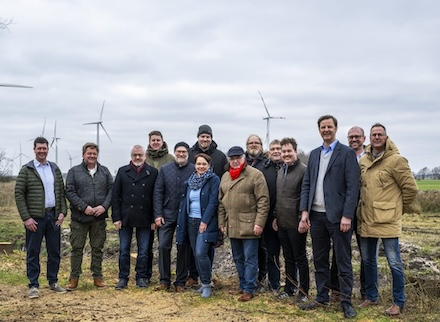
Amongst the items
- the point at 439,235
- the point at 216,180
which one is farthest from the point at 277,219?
the point at 439,235

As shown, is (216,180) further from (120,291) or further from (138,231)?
(120,291)

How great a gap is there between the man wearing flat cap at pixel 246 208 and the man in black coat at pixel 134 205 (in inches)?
49.4

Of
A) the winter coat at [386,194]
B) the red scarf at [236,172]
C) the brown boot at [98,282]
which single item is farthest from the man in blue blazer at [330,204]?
the brown boot at [98,282]

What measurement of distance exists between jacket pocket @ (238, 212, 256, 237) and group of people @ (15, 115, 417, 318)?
1 cm

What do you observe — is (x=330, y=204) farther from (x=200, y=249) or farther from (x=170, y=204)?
(x=170, y=204)

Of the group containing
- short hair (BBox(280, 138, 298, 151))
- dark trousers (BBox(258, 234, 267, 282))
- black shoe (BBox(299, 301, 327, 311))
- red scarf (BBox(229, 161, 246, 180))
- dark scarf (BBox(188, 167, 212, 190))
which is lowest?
black shoe (BBox(299, 301, 327, 311))

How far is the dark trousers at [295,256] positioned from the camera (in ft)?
20.9

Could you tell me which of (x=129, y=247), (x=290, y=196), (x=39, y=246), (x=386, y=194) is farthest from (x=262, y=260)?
(x=39, y=246)

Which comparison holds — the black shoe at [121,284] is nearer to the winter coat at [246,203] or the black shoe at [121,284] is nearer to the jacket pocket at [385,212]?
the winter coat at [246,203]

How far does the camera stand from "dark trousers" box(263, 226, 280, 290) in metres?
6.97

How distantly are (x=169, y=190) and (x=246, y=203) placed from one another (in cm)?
127

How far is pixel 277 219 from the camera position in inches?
255

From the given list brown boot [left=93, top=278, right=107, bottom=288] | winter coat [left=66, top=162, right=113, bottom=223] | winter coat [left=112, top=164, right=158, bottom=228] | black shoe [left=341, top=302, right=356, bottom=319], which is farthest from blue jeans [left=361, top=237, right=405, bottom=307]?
brown boot [left=93, top=278, right=107, bottom=288]

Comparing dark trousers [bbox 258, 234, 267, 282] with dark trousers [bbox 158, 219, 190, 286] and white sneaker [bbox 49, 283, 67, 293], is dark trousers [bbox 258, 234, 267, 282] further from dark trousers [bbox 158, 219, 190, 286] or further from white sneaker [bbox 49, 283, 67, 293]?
white sneaker [bbox 49, 283, 67, 293]
